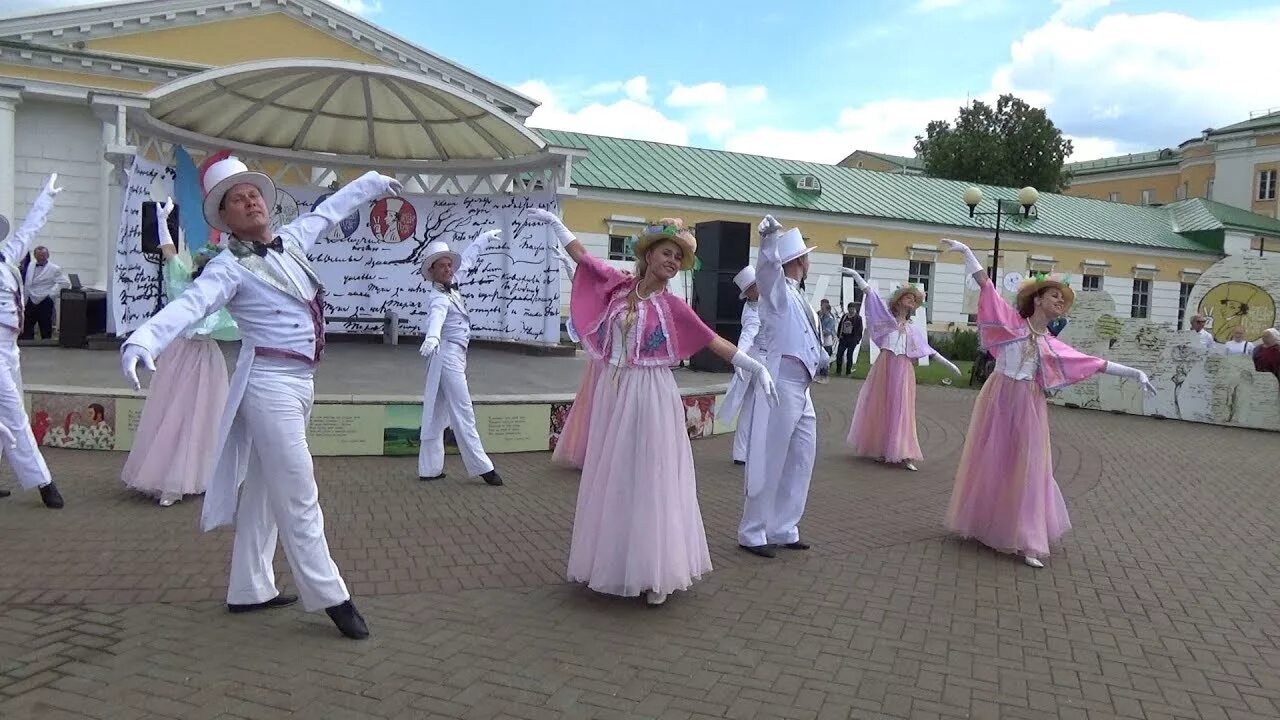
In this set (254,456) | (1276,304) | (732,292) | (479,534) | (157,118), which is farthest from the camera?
(732,292)

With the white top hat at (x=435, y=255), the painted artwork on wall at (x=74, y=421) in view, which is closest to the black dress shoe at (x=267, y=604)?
the white top hat at (x=435, y=255)

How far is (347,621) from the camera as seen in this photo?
4.36 metres

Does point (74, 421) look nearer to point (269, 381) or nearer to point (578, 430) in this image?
point (578, 430)

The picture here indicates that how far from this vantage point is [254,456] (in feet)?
14.7

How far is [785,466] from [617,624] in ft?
7.03

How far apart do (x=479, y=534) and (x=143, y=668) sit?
2.74m

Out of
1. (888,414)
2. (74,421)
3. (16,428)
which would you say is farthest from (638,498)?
(74,421)

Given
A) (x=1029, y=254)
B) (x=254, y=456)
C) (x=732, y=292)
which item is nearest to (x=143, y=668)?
(x=254, y=456)

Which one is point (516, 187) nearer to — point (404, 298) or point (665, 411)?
point (404, 298)

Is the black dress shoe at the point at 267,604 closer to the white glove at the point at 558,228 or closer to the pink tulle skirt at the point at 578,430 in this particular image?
the white glove at the point at 558,228

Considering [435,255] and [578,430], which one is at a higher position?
[435,255]

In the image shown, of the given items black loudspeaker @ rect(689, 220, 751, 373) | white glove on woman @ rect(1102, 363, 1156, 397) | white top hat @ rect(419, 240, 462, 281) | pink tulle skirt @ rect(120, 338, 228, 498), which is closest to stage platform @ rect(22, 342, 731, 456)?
pink tulle skirt @ rect(120, 338, 228, 498)

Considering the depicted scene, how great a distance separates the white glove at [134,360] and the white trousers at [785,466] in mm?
3891

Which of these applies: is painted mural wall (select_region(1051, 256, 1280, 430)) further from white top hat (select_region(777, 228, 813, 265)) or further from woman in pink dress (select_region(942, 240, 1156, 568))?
white top hat (select_region(777, 228, 813, 265))
